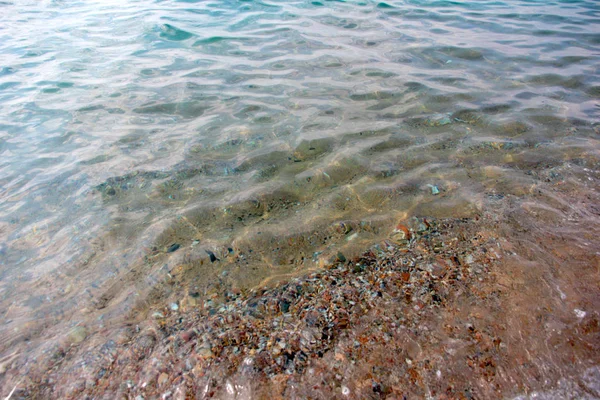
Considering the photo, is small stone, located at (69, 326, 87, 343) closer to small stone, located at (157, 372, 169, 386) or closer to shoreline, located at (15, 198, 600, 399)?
shoreline, located at (15, 198, 600, 399)

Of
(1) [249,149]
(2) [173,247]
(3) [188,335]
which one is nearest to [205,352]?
(3) [188,335]

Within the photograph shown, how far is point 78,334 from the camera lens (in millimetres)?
2441

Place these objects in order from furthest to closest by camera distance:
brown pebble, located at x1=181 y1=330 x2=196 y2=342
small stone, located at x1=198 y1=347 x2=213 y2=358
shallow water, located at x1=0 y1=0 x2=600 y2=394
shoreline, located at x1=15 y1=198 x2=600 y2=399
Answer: shallow water, located at x1=0 y1=0 x2=600 y2=394, brown pebble, located at x1=181 y1=330 x2=196 y2=342, small stone, located at x1=198 y1=347 x2=213 y2=358, shoreline, located at x1=15 y1=198 x2=600 y2=399

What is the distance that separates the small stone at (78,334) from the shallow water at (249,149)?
7cm

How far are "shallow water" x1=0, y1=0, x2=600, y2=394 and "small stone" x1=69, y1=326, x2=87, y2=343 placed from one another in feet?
0.23

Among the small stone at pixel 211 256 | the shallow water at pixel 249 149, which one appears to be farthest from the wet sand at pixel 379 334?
the small stone at pixel 211 256

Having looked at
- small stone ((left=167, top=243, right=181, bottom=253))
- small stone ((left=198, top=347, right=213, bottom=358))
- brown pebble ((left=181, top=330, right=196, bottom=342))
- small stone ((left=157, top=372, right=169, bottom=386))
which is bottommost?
small stone ((left=167, top=243, right=181, bottom=253))

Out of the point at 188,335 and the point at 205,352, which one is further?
the point at 188,335

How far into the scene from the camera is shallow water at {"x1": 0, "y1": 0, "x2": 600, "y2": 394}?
118 inches

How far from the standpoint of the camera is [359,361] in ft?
6.80

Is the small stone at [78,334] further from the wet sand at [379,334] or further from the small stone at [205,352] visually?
the small stone at [205,352]

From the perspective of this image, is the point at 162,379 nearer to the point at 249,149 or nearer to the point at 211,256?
the point at 211,256

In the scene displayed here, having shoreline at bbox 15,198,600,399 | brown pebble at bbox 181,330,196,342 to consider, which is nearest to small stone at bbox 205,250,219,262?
shoreline at bbox 15,198,600,399

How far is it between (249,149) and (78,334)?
2.82 metres
